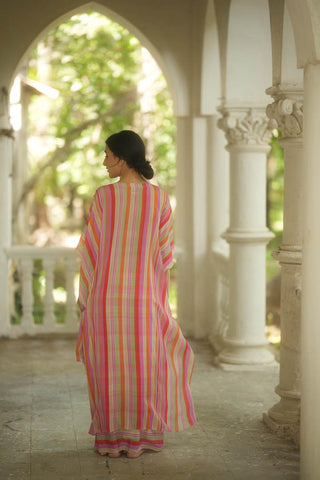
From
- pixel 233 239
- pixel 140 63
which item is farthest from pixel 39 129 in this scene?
pixel 233 239

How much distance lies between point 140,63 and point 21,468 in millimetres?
12873

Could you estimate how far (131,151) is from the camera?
5.11 metres

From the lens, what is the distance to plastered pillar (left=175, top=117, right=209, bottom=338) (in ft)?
31.7

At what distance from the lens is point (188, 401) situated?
529 cm

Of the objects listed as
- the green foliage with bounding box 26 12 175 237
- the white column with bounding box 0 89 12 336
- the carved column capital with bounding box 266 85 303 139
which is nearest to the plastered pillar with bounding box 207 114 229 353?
the white column with bounding box 0 89 12 336

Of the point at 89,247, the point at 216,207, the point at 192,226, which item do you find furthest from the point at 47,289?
the point at 89,247

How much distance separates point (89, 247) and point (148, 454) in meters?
1.35

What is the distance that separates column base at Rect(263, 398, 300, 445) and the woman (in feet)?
3.29

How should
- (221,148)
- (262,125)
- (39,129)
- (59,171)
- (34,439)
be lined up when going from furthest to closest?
1. (39,129)
2. (59,171)
3. (221,148)
4. (262,125)
5. (34,439)

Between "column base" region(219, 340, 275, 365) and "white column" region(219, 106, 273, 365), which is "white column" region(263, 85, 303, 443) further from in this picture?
"column base" region(219, 340, 275, 365)

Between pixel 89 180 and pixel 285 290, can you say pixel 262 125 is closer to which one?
pixel 285 290

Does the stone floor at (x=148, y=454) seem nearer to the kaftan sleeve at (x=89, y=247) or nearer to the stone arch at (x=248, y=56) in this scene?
the kaftan sleeve at (x=89, y=247)

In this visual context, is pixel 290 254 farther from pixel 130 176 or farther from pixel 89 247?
pixel 89 247

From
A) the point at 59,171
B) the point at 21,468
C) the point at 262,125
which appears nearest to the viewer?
the point at 21,468
